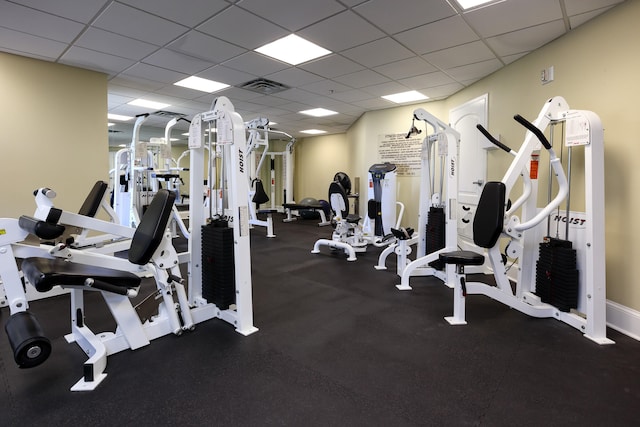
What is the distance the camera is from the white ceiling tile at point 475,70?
3.87 metres

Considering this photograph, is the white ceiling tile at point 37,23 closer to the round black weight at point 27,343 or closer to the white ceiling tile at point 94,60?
the white ceiling tile at point 94,60

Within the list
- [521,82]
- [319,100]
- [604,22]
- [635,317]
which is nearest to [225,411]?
[635,317]

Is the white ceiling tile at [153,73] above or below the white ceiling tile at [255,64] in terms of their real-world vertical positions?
above

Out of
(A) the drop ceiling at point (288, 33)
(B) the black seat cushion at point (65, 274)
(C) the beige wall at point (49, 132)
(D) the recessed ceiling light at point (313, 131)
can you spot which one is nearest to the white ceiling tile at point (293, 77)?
(A) the drop ceiling at point (288, 33)

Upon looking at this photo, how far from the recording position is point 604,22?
2.56m

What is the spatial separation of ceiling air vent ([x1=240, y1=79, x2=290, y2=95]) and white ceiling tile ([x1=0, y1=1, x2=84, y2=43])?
2085mm

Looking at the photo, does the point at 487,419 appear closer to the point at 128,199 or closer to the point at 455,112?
the point at 455,112

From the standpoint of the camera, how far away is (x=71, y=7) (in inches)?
104

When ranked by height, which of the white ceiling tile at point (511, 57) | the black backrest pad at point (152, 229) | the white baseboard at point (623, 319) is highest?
the white ceiling tile at point (511, 57)

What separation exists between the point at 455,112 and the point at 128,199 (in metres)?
5.31

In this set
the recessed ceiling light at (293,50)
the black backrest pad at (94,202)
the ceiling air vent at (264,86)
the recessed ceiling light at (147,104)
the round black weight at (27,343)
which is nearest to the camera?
the round black weight at (27,343)

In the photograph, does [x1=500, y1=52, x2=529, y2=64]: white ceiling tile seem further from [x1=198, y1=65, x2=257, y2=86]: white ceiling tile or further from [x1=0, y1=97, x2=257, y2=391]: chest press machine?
[x1=0, y1=97, x2=257, y2=391]: chest press machine

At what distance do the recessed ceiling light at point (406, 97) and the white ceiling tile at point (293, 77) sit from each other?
1.52 meters

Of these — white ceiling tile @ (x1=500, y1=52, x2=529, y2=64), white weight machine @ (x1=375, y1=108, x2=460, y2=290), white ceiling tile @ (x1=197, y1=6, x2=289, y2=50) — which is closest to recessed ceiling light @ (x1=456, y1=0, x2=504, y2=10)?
white weight machine @ (x1=375, y1=108, x2=460, y2=290)
